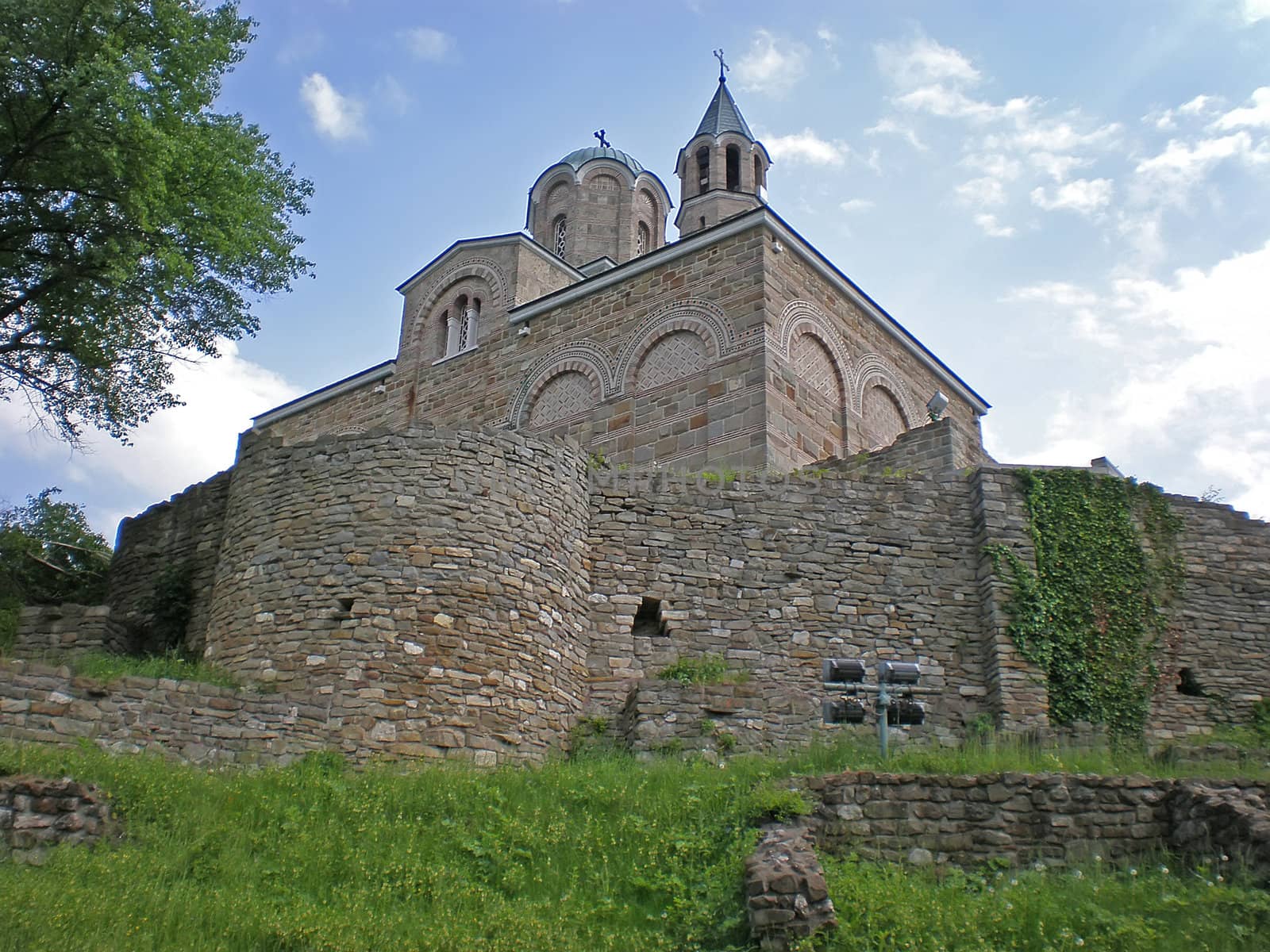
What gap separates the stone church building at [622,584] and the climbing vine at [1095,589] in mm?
220

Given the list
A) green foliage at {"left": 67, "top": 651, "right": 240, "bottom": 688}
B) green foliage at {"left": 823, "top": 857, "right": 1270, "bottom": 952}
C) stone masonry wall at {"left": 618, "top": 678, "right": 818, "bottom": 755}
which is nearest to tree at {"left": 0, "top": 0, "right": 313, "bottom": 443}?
green foliage at {"left": 67, "top": 651, "right": 240, "bottom": 688}

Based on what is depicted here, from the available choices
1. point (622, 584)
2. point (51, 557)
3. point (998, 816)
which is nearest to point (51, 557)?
point (51, 557)

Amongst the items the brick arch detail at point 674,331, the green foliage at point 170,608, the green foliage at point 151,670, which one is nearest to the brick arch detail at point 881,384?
the brick arch detail at point 674,331

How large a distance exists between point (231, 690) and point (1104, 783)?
775cm

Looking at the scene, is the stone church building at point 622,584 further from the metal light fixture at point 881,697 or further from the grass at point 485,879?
the metal light fixture at point 881,697

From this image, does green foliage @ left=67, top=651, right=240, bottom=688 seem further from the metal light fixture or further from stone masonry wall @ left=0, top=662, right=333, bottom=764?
the metal light fixture

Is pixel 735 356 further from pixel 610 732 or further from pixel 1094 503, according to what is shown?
pixel 610 732

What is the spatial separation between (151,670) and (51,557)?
6.27 m

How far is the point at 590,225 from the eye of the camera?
30.1 m

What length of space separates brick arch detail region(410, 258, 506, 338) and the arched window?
13.4 feet

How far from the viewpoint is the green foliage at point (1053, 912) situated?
8.05 m

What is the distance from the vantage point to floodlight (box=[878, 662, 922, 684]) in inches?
448

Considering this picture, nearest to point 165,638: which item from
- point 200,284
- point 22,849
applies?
point 200,284

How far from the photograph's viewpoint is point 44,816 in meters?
9.26
